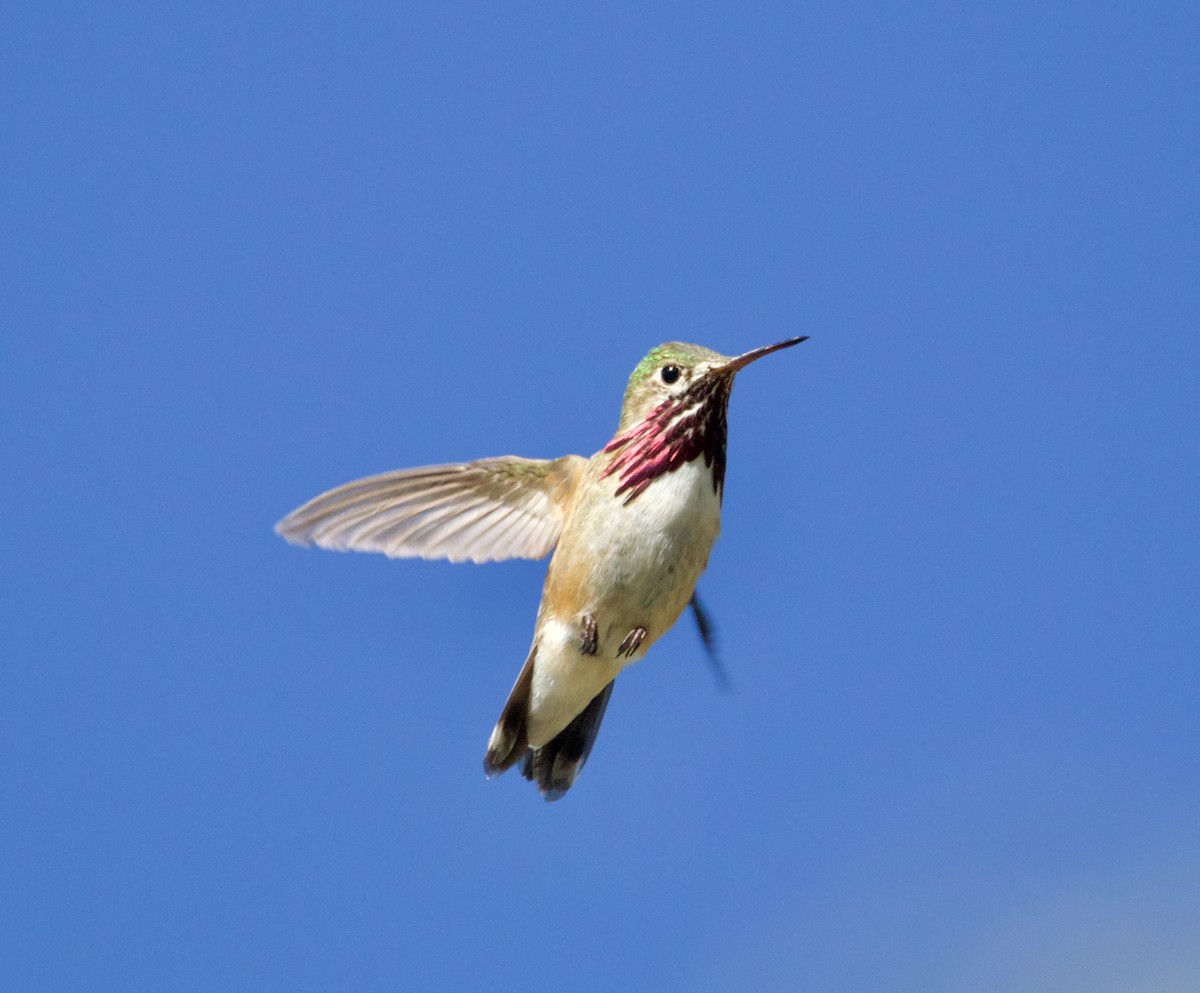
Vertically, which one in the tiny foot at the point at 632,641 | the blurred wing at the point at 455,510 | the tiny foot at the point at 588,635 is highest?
the blurred wing at the point at 455,510

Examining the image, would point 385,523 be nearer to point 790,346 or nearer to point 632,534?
point 632,534

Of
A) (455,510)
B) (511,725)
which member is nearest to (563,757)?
(511,725)

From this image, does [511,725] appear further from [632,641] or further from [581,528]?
[581,528]

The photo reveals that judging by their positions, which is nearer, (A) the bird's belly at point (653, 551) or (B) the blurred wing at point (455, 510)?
(A) the bird's belly at point (653, 551)

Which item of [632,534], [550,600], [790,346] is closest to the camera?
[790,346]

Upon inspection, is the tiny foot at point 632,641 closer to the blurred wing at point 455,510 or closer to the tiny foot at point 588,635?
the tiny foot at point 588,635

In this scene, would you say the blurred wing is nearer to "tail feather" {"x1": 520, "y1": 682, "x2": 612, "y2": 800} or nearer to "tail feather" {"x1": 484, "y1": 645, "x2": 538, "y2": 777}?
"tail feather" {"x1": 484, "y1": 645, "x2": 538, "y2": 777}

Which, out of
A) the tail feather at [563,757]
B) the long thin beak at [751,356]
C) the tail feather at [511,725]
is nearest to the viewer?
the long thin beak at [751,356]

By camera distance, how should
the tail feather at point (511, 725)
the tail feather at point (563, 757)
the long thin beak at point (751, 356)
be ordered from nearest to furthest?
1. the long thin beak at point (751, 356)
2. the tail feather at point (511, 725)
3. the tail feather at point (563, 757)

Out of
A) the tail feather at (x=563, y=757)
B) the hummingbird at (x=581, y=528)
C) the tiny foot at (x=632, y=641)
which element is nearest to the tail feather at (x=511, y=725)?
the hummingbird at (x=581, y=528)

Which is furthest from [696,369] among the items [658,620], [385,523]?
[385,523]
